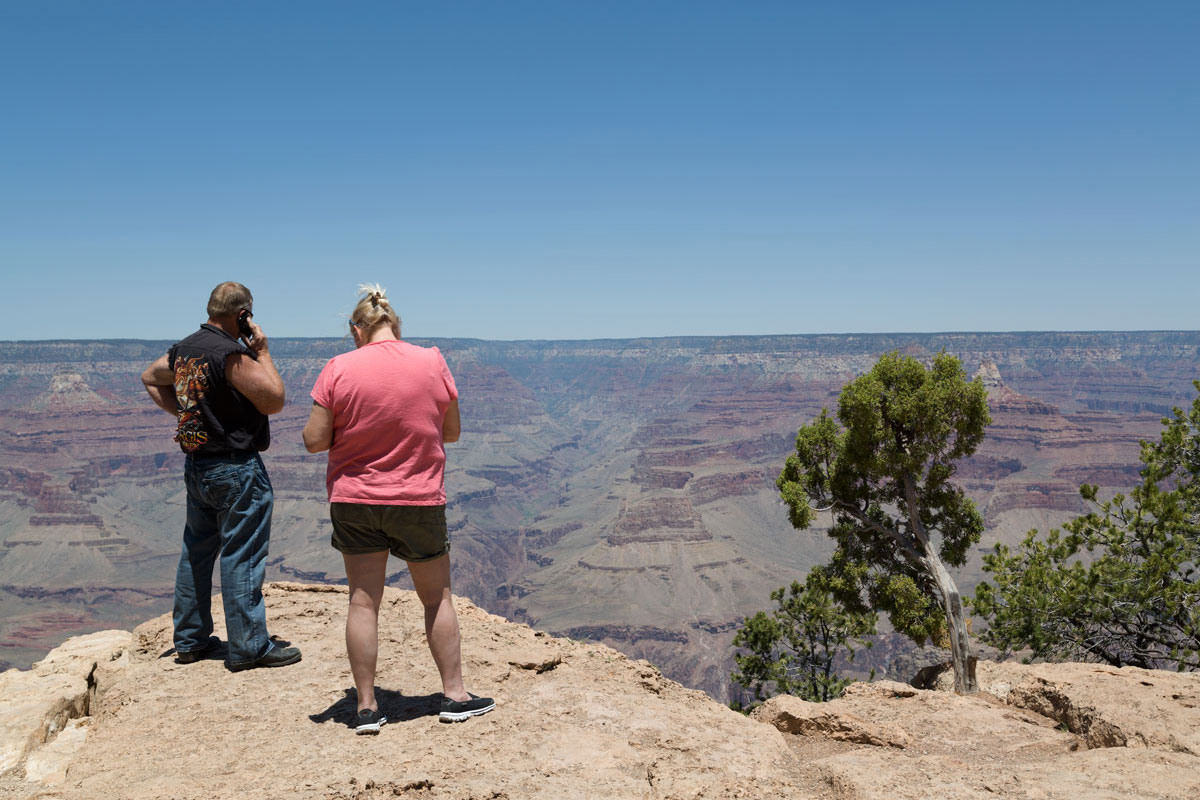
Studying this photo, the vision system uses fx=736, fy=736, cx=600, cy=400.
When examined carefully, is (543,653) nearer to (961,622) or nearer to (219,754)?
(219,754)

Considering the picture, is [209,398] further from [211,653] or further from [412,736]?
[412,736]

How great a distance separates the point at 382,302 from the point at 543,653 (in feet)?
10.6

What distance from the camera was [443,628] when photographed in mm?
4504

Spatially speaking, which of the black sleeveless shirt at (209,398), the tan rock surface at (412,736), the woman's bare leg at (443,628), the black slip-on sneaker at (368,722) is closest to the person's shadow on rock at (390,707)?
the tan rock surface at (412,736)

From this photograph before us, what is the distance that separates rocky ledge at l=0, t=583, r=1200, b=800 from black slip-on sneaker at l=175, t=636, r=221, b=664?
6 centimetres

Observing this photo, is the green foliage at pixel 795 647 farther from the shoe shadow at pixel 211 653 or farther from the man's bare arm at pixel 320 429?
the man's bare arm at pixel 320 429

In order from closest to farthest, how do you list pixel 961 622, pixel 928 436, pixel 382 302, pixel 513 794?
pixel 513 794 < pixel 382 302 < pixel 961 622 < pixel 928 436

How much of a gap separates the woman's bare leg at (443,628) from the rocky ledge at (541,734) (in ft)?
0.99

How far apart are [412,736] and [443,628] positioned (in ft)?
2.03

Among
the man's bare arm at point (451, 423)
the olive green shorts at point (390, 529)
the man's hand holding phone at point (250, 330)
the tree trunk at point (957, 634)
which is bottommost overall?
the tree trunk at point (957, 634)

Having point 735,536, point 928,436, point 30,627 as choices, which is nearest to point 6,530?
point 30,627

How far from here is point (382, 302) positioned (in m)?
4.55

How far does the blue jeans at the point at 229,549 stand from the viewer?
17.1ft

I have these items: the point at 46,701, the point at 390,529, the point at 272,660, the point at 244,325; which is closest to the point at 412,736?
the point at 390,529
